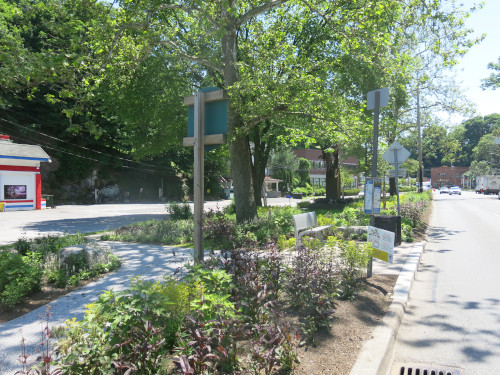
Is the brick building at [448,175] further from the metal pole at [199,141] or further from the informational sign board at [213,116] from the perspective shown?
the metal pole at [199,141]

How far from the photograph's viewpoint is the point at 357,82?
15.7 meters

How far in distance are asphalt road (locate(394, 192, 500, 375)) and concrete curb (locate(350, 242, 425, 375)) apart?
16 cm

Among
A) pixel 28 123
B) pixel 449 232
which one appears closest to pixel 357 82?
pixel 449 232

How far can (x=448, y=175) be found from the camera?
5123 inches

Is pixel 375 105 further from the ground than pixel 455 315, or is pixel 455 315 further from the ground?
pixel 375 105

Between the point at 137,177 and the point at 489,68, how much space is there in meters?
40.6

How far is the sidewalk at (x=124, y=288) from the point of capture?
12.2 ft

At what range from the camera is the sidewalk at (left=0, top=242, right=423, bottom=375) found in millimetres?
3732

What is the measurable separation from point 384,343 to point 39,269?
5.26m

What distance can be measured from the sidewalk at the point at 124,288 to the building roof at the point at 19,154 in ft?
69.5

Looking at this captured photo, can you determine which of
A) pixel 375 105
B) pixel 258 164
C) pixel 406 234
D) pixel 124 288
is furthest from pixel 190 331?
pixel 258 164

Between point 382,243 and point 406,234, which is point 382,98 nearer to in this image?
point 382,243

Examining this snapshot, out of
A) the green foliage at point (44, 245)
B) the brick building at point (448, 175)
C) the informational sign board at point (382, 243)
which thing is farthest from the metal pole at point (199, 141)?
the brick building at point (448, 175)

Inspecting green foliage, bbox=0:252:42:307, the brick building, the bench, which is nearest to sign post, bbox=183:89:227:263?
green foliage, bbox=0:252:42:307
